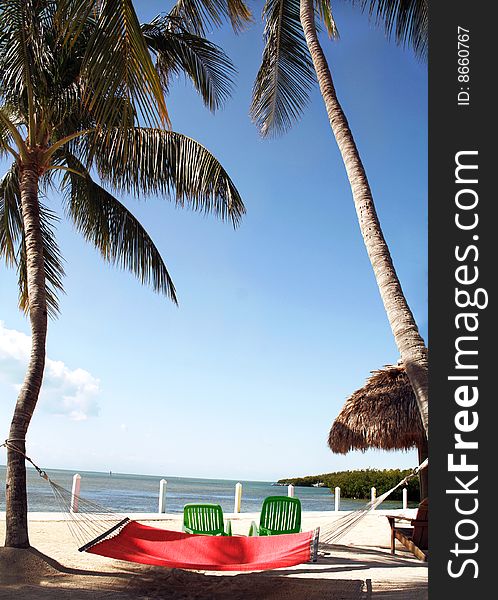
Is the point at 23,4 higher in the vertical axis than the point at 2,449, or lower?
higher

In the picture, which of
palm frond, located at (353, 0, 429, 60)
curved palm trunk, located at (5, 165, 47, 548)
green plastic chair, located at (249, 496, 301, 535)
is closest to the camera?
curved palm trunk, located at (5, 165, 47, 548)

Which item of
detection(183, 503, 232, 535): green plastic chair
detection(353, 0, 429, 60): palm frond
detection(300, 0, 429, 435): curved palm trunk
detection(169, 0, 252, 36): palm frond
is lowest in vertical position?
detection(183, 503, 232, 535): green plastic chair

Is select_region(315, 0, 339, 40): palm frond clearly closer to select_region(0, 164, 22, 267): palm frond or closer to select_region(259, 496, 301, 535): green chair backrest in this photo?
select_region(0, 164, 22, 267): palm frond

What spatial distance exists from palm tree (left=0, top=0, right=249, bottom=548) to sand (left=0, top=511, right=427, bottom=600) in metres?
0.44

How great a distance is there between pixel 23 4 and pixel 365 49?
514 cm

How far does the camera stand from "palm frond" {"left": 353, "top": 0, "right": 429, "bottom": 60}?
6215 millimetres

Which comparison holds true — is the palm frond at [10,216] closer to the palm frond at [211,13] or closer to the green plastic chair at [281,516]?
the palm frond at [211,13]

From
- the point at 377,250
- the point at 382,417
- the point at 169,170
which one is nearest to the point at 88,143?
the point at 169,170

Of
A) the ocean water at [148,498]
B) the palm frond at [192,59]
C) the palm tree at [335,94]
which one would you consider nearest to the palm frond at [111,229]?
the palm frond at [192,59]

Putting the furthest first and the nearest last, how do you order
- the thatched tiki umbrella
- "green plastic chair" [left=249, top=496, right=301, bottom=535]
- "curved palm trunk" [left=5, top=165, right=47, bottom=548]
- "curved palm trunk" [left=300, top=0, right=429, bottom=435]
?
the thatched tiki umbrella
"green plastic chair" [left=249, top=496, right=301, bottom=535]
"curved palm trunk" [left=5, top=165, right=47, bottom=548]
"curved palm trunk" [left=300, top=0, right=429, bottom=435]

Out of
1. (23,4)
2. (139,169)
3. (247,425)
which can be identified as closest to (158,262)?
(139,169)

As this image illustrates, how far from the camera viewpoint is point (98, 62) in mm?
4652

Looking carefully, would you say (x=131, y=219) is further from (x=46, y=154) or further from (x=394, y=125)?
(x=394, y=125)

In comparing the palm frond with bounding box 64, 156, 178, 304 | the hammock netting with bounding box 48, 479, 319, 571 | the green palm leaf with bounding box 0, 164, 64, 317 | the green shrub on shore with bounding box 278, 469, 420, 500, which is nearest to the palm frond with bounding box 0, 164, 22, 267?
the green palm leaf with bounding box 0, 164, 64, 317
